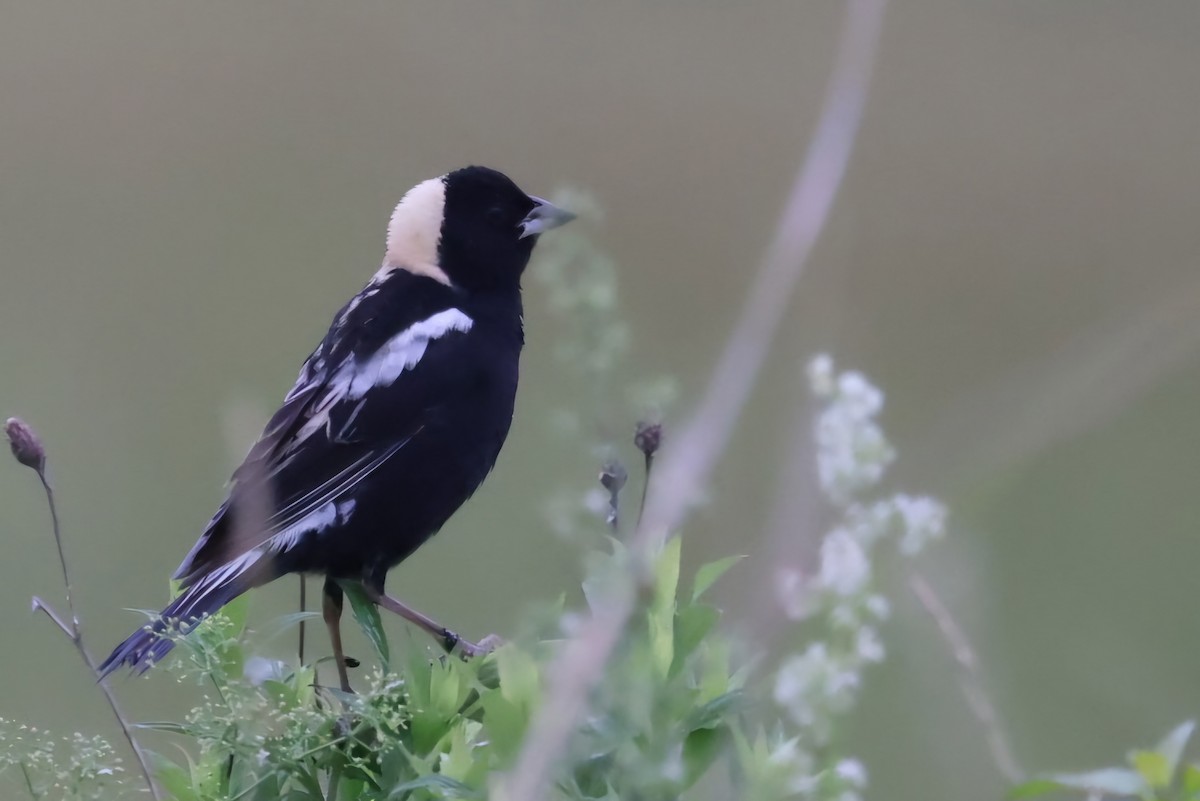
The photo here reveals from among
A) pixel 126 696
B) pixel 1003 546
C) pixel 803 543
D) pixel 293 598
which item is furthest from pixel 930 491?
pixel 126 696

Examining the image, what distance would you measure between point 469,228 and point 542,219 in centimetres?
9

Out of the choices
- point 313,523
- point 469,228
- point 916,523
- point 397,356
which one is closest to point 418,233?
point 469,228

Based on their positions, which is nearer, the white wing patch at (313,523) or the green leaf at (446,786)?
the green leaf at (446,786)

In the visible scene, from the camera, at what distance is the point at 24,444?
0.85m

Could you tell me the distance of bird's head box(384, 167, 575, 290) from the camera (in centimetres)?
147

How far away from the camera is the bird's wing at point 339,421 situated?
1215mm

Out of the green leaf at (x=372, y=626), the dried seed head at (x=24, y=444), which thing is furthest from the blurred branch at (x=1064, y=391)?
the dried seed head at (x=24, y=444)

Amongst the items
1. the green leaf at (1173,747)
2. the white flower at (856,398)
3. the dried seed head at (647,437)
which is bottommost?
the green leaf at (1173,747)

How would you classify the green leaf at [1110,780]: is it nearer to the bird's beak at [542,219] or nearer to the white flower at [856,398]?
the white flower at [856,398]

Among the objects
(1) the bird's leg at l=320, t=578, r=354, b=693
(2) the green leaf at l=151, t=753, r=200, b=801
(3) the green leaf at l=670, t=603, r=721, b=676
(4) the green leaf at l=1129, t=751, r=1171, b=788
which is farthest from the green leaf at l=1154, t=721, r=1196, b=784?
(1) the bird's leg at l=320, t=578, r=354, b=693

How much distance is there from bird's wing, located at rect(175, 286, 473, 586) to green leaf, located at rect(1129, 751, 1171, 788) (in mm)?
854

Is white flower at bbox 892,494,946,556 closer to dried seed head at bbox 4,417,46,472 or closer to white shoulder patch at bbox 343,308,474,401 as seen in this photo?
dried seed head at bbox 4,417,46,472

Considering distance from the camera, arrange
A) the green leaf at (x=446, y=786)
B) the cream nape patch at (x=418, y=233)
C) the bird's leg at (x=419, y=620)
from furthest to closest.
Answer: the cream nape patch at (x=418, y=233) → the bird's leg at (x=419, y=620) → the green leaf at (x=446, y=786)

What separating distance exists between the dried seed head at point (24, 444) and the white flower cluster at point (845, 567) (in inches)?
23.4
